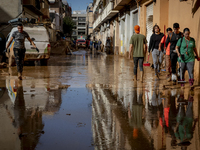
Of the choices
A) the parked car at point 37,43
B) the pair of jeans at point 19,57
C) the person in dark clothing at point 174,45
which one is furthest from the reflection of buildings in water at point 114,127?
the parked car at point 37,43

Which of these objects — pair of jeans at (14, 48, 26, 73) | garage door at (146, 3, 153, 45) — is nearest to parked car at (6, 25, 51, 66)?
pair of jeans at (14, 48, 26, 73)

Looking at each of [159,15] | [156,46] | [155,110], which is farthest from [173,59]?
[159,15]

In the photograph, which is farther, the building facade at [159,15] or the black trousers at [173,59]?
the building facade at [159,15]

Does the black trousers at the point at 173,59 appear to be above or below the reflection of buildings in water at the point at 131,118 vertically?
above

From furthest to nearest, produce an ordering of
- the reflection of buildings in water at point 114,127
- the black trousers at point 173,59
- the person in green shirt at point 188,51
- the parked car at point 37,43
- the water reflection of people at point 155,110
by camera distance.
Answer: the parked car at point 37,43, the black trousers at point 173,59, the person in green shirt at point 188,51, the water reflection of people at point 155,110, the reflection of buildings in water at point 114,127

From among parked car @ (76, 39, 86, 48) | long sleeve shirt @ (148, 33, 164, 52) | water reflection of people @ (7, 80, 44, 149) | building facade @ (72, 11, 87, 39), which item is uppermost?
building facade @ (72, 11, 87, 39)

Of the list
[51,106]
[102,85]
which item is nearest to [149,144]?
[51,106]

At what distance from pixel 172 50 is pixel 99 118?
5.42 m

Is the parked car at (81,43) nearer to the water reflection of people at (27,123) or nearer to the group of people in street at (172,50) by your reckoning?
the group of people in street at (172,50)

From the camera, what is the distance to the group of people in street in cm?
858

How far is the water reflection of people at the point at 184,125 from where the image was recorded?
3.88m

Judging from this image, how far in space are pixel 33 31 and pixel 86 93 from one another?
9572 millimetres

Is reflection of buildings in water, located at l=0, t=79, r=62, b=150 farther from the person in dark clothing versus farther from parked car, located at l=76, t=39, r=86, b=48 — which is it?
parked car, located at l=76, t=39, r=86, b=48

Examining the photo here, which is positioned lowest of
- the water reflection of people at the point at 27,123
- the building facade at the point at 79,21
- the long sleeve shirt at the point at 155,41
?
the water reflection of people at the point at 27,123
